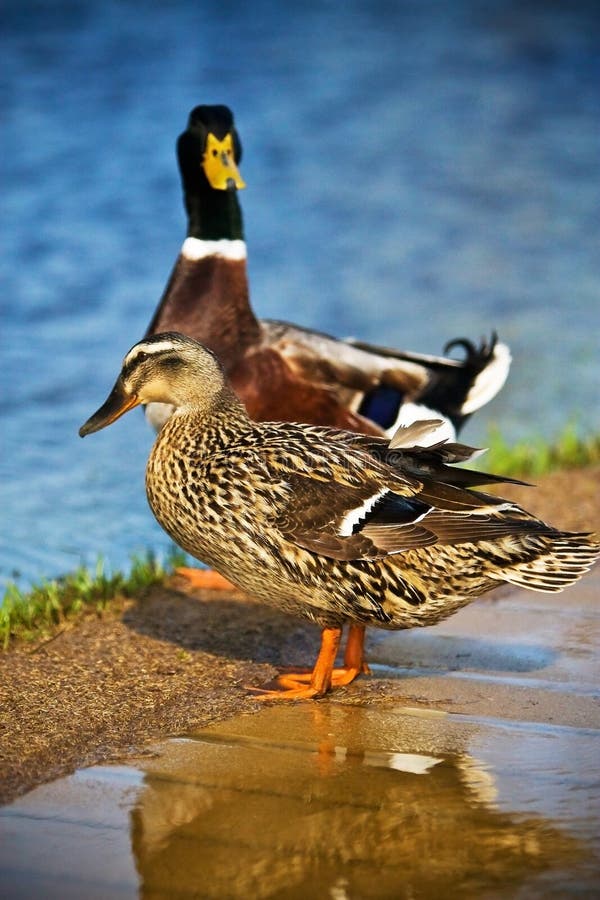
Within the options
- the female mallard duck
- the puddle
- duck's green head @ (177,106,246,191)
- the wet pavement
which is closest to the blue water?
duck's green head @ (177,106,246,191)

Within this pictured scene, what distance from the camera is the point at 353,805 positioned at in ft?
10.9

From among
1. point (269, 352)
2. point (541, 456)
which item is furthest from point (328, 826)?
point (541, 456)

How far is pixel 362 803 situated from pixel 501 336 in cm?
726

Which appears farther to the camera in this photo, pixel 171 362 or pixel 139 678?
pixel 171 362

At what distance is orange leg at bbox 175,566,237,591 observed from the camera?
5.37m

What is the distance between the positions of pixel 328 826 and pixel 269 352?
3.14 metres

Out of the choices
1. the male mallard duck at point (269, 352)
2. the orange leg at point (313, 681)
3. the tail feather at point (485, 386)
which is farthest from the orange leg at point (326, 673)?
the tail feather at point (485, 386)

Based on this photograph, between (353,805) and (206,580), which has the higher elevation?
(206,580)

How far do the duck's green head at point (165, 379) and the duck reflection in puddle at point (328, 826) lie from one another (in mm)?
1263

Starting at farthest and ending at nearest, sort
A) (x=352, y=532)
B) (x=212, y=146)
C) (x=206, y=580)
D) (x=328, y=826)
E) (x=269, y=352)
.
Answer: (x=212, y=146) < (x=269, y=352) < (x=206, y=580) < (x=352, y=532) < (x=328, y=826)

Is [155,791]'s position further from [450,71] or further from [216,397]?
[450,71]


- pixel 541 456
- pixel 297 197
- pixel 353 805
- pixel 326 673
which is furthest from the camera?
pixel 297 197

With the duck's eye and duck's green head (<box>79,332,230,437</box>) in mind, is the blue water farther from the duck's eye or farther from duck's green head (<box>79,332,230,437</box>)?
the duck's eye

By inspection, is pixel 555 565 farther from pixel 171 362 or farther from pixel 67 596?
pixel 67 596
